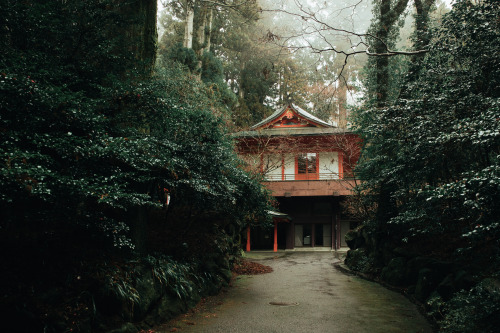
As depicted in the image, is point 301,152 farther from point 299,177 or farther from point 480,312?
point 480,312

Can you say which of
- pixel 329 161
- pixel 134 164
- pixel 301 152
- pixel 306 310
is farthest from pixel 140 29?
pixel 329 161

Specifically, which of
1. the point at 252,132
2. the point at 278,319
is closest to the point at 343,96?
the point at 252,132

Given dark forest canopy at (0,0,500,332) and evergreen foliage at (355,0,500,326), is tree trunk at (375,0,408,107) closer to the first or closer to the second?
dark forest canopy at (0,0,500,332)

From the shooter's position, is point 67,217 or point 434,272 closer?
point 67,217

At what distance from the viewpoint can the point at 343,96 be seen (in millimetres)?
33031

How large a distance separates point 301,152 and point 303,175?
1.67 m

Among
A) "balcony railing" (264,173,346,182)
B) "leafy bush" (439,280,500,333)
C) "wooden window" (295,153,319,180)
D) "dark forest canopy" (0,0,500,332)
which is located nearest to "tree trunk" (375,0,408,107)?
"dark forest canopy" (0,0,500,332)

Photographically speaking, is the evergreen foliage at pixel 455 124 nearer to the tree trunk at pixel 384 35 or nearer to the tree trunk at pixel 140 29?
the tree trunk at pixel 384 35

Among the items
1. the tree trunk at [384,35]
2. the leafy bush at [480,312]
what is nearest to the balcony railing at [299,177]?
the tree trunk at [384,35]

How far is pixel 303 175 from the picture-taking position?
21594mm

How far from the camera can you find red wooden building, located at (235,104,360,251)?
19.4 meters

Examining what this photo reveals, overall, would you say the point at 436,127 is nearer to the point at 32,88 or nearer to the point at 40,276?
the point at 32,88

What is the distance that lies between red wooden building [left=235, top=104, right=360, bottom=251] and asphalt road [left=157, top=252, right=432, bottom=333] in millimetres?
9063

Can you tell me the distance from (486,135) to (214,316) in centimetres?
540
